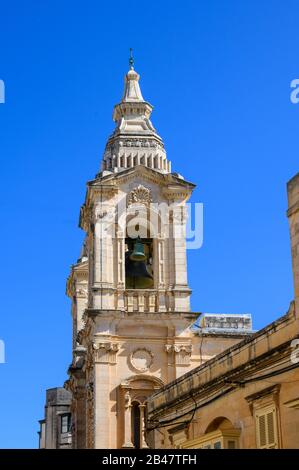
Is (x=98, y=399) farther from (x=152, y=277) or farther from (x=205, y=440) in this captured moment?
(x=205, y=440)

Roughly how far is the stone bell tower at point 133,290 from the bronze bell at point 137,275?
38 millimetres

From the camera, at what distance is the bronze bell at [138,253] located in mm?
39875

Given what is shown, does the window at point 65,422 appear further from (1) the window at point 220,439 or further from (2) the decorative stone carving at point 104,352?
(1) the window at point 220,439

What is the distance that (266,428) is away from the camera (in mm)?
20828

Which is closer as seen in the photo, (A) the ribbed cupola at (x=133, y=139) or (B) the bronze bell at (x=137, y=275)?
(B) the bronze bell at (x=137, y=275)

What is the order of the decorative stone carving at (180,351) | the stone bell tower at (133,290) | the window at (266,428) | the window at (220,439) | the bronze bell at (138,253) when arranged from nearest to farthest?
the window at (266,428) < the window at (220,439) < the stone bell tower at (133,290) < the decorative stone carving at (180,351) < the bronze bell at (138,253)

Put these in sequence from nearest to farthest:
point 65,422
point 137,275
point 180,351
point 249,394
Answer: point 249,394 < point 180,351 < point 137,275 < point 65,422

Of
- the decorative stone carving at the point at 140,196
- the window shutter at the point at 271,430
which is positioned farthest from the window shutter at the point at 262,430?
the decorative stone carving at the point at 140,196

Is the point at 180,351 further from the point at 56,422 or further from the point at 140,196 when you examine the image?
the point at 56,422

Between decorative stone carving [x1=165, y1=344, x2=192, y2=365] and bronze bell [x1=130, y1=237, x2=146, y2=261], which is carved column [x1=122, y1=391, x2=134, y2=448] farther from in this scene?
bronze bell [x1=130, y1=237, x2=146, y2=261]

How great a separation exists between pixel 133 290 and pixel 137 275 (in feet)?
4.26

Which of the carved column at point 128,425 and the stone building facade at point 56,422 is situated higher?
the stone building facade at point 56,422

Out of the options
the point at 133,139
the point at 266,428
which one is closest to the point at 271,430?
the point at 266,428
